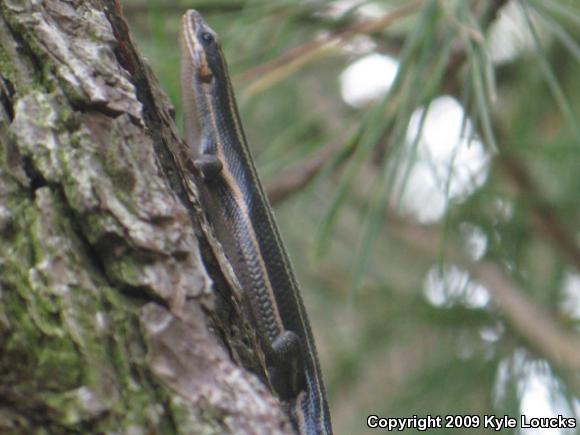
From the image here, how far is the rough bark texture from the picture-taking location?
3.45 ft

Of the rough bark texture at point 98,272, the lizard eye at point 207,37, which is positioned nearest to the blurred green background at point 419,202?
the lizard eye at point 207,37

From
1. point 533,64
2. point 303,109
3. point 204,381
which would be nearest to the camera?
point 204,381

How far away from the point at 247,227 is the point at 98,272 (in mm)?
1131

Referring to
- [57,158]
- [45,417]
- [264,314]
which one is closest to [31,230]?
[57,158]

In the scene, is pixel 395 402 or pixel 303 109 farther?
pixel 303 109

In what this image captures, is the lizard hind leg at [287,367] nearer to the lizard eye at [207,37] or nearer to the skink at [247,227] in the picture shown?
the skink at [247,227]

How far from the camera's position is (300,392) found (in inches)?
84.3

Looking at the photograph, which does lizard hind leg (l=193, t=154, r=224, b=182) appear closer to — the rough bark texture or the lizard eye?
the lizard eye

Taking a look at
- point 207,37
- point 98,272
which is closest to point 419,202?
point 207,37

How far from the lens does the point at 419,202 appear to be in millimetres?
3861

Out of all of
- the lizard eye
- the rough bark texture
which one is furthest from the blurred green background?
the rough bark texture

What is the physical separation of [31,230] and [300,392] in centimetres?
111

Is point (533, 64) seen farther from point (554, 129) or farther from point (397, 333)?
point (397, 333)

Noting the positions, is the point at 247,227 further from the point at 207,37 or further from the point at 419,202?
the point at 419,202
